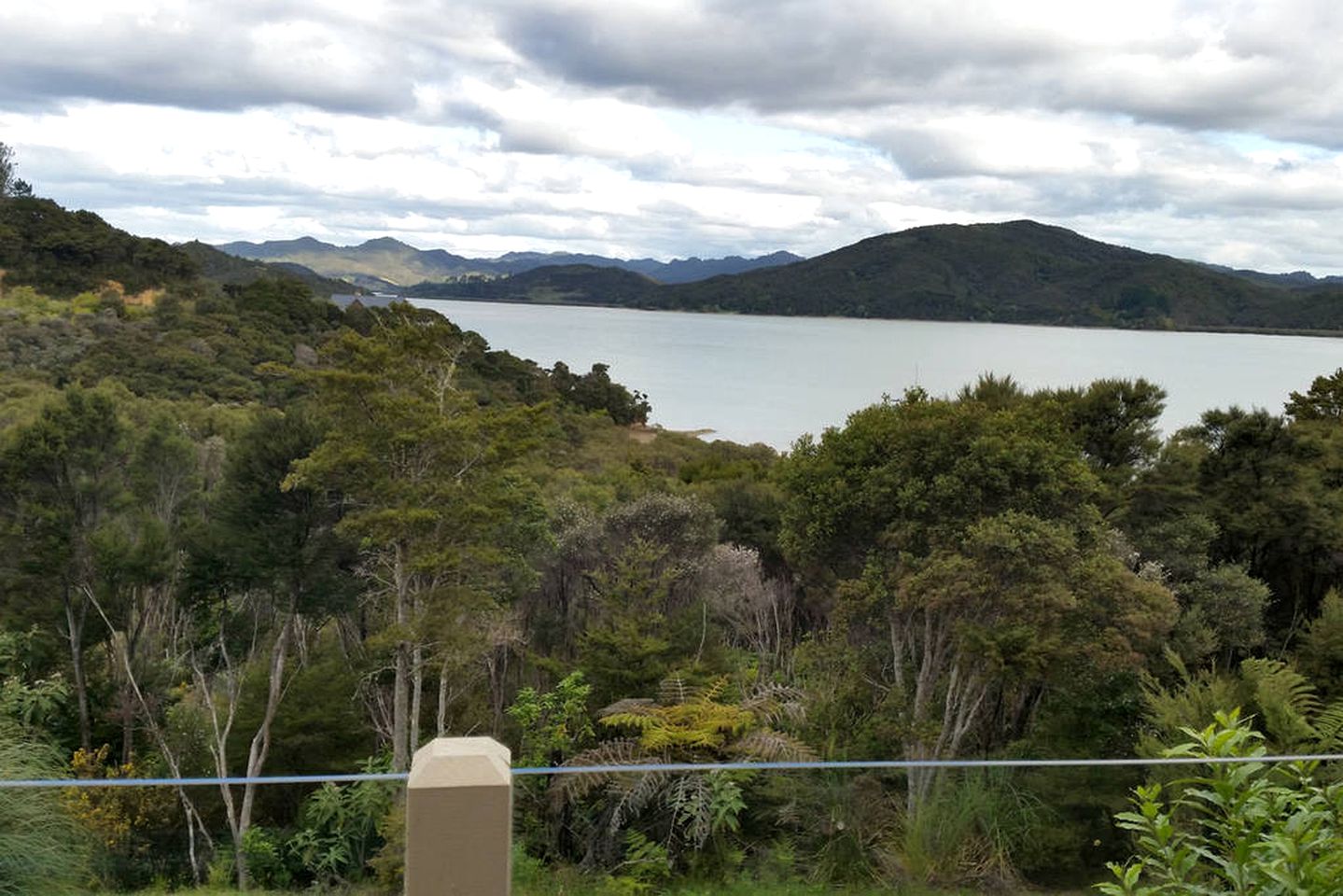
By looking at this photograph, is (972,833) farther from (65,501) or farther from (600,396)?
(600,396)

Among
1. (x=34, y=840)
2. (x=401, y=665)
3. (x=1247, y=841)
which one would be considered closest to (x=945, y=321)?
(x=401, y=665)

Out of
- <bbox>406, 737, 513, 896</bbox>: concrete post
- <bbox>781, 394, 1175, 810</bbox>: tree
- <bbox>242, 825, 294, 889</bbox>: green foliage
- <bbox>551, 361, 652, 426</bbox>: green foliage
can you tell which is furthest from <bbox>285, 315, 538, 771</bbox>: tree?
→ <bbox>551, 361, 652, 426</bbox>: green foliage

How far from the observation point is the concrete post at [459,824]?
1768mm

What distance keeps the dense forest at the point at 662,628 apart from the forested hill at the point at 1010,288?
117070mm

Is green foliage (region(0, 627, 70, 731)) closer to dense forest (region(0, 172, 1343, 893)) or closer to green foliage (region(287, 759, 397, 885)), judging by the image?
dense forest (region(0, 172, 1343, 893))

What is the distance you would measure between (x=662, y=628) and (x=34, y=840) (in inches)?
300

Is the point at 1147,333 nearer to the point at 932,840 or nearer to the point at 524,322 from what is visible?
the point at 524,322

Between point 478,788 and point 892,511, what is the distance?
8.07 m

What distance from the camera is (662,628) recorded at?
1115 centimetres

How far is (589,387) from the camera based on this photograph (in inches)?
1902

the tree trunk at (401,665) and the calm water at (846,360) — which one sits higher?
the calm water at (846,360)

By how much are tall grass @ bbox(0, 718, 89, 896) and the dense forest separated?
0.94 meters

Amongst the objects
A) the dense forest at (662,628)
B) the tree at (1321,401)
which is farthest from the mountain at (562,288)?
the dense forest at (662,628)

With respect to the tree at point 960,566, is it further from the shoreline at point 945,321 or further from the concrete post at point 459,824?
the shoreline at point 945,321
